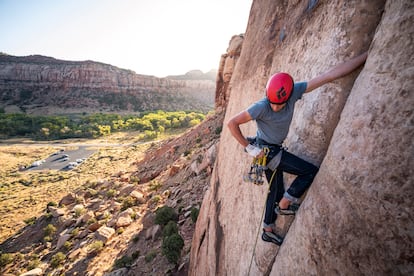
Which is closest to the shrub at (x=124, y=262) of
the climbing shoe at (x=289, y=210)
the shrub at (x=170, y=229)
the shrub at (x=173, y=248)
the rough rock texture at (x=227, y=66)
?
the shrub at (x=170, y=229)

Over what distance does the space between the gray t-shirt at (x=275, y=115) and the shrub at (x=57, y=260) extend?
54.0 ft

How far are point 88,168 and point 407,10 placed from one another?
39192 mm

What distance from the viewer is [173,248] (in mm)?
9609

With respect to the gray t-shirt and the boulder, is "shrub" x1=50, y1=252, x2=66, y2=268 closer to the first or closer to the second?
the boulder

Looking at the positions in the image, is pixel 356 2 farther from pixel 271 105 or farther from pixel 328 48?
pixel 271 105

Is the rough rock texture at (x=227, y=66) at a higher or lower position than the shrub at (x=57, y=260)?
higher

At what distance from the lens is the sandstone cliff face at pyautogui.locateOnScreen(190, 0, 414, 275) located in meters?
1.61

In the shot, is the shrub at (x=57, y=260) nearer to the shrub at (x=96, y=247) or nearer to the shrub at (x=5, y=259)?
the shrub at (x=96, y=247)

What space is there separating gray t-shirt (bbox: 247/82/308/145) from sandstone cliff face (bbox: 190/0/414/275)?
32 centimetres

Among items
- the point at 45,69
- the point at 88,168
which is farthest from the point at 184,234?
the point at 45,69

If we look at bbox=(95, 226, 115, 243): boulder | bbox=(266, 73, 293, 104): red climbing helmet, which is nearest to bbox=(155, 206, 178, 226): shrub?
bbox=(95, 226, 115, 243): boulder

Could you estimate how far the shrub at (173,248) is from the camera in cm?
945

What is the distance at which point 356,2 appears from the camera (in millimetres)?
2410

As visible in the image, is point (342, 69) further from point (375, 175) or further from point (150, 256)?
point (150, 256)
